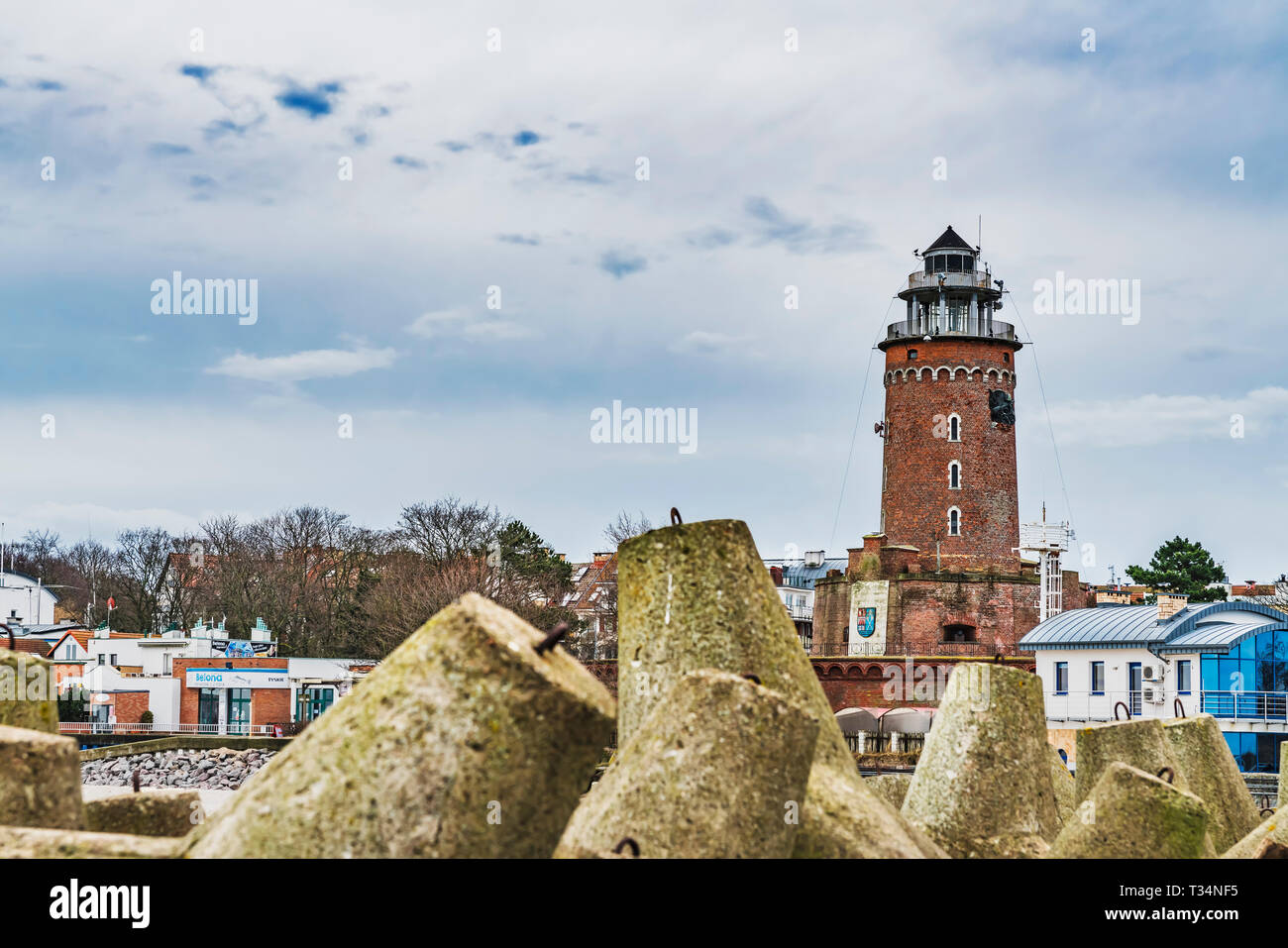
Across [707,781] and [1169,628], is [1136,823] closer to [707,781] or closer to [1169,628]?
[707,781]

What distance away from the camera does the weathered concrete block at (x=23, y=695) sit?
7.48m

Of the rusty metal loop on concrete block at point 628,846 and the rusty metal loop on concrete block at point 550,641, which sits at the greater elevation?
the rusty metal loop on concrete block at point 550,641

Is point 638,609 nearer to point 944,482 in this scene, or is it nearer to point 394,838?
point 394,838

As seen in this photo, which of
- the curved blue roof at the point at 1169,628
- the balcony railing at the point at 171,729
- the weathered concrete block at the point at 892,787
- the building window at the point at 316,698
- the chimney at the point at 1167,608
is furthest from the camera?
the building window at the point at 316,698

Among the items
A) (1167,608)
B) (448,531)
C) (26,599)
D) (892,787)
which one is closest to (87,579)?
(26,599)

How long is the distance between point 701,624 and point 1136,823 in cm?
252

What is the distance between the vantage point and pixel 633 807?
19.1ft

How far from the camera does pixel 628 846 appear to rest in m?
5.66

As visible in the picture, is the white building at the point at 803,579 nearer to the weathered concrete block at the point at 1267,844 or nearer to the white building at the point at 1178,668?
the white building at the point at 1178,668

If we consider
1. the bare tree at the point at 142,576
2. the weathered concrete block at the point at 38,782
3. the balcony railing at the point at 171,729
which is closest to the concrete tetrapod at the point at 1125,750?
the weathered concrete block at the point at 38,782

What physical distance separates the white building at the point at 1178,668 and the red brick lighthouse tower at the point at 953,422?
15768 millimetres

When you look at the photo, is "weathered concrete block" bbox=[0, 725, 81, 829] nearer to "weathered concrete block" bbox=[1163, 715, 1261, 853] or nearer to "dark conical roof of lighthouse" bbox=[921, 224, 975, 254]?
"weathered concrete block" bbox=[1163, 715, 1261, 853]

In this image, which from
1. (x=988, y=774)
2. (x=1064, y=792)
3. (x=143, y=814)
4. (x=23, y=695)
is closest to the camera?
(x=143, y=814)

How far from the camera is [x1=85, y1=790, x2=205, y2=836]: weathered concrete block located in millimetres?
6887
